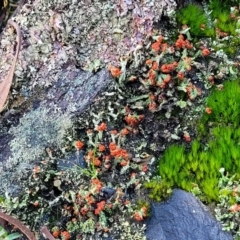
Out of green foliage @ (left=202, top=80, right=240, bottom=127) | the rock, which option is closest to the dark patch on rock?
green foliage @ (left=202, top=80, right=240, bottom=127)

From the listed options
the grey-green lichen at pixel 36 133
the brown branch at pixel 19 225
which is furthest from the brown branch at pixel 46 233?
the grey-green lichen at pixel 36 133

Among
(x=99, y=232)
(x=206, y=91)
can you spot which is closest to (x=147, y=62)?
(x=206, y=91)

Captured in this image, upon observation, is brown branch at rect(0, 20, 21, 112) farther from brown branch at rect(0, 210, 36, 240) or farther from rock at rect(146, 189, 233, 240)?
rock at rect(146, 189, 233, 240)

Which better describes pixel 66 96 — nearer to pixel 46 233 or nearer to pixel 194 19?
pixel 46 233

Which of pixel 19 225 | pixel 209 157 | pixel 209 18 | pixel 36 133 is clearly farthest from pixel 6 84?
pixel 209 18

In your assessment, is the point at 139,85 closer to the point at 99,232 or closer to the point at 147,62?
the point at 147,62

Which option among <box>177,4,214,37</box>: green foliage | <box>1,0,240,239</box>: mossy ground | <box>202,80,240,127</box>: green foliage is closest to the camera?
<box>1,0,240,239</box>: mossy ground
